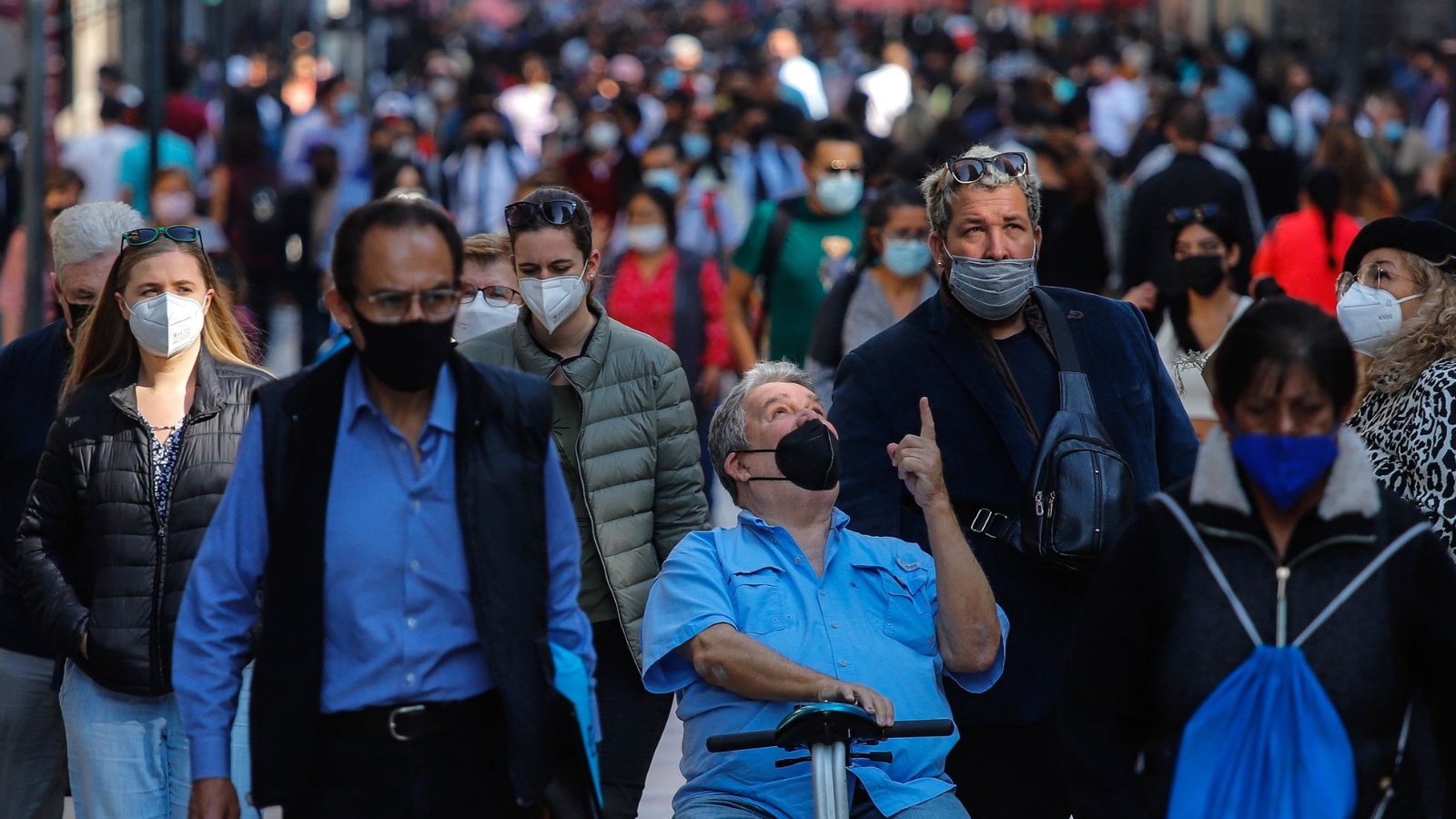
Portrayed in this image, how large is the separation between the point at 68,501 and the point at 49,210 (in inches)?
208

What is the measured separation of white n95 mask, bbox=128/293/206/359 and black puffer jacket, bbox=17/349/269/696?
103 millimetres

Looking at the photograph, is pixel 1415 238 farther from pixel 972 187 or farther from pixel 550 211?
pixel 550 211

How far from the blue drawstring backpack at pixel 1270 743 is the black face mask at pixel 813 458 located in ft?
5.12

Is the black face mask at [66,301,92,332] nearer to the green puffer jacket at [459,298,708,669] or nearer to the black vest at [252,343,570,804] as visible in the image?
the green puffer jacket at [459,298,708,669]

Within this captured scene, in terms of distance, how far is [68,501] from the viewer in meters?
4.79

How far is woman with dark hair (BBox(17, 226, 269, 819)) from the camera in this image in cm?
467

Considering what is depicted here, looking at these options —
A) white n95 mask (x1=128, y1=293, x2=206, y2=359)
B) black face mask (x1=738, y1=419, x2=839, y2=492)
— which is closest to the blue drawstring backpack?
black face mask (x1=738, y1=419, x2=839, y2=492)

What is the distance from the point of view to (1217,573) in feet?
11.0

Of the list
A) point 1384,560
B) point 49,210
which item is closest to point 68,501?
point 1384,560

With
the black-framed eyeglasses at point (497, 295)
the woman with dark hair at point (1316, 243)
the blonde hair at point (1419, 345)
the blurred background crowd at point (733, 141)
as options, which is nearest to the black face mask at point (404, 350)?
the blonde hair at point (1419, 345)

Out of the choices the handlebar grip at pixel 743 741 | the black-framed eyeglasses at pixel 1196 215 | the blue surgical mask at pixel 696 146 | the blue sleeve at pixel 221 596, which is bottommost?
the handlebar grip at pixel 743 741

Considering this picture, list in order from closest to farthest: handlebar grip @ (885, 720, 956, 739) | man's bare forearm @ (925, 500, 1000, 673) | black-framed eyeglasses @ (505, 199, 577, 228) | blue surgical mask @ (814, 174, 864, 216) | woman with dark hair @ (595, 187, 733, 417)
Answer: handlebar grip @ (885, 720, 956, 739) → man's bare forearm @ (925, 500, 1000, 673) → black-framed eyeglasses @ (505, 199, 577, 228) → blue surgical mask @ (814, 174, 864, 216) → woman with dark hair @ (595, 187, 733, 417)

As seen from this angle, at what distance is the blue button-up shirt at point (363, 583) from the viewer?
3.66 metres

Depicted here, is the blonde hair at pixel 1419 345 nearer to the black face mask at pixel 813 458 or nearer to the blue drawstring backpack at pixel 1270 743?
the black face mask at pixel 813 458
